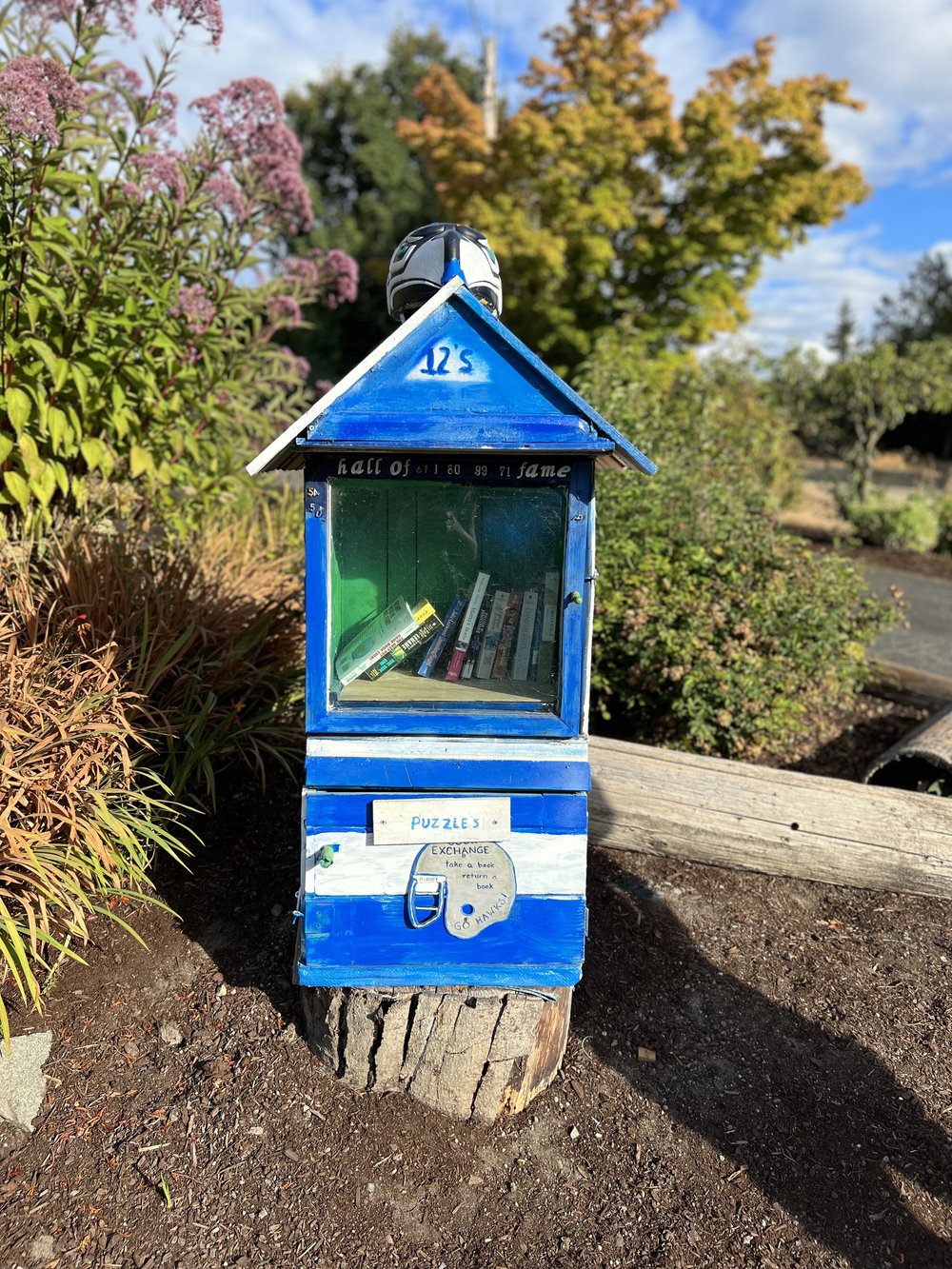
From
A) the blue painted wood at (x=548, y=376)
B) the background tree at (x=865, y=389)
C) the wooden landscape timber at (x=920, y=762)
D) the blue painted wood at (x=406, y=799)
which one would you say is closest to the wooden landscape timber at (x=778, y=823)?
the wooden landscape timber at (x=920, y=762)

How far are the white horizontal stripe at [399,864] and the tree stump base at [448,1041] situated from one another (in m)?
0.31

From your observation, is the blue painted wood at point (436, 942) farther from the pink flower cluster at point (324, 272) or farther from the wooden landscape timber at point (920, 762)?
the pink flower cluster at point (324, 272)

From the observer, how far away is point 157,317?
3.45 m

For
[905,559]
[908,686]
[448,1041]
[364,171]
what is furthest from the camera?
[364,171]

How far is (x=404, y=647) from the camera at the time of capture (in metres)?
2.22

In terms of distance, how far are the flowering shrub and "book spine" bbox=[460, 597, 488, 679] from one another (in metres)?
1.90

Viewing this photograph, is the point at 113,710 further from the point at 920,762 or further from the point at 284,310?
the point at 920,762

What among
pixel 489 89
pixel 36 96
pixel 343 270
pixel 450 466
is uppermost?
pixel 489 89

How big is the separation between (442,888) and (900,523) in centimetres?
1073

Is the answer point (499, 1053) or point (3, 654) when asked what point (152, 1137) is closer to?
point (499, 1053)

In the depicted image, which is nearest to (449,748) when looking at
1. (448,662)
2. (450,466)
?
(448,662)

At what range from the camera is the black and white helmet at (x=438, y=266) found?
7.76ft

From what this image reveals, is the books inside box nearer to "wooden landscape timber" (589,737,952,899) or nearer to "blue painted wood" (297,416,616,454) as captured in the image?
"blue painted wood" (297,416,616,454)

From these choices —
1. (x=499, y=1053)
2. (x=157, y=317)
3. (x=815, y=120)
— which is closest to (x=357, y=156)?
(x=815, y=120)
